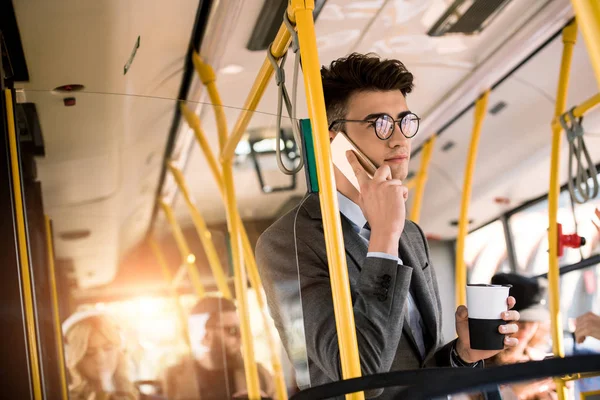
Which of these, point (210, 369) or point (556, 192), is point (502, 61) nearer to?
point (556, 192)

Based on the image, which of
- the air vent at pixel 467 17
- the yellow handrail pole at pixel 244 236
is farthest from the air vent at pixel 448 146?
the yellow handrail pole at pixel 244 236

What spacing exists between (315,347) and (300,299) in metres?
0.17

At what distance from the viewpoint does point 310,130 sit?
2.51 m

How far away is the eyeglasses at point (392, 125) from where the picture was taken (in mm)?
2756

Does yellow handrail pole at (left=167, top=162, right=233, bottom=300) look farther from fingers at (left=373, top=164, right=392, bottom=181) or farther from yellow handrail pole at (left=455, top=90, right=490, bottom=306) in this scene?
yellow handrail pole at (left=455, top=90, right=490, bottom=306)

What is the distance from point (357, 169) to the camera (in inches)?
109

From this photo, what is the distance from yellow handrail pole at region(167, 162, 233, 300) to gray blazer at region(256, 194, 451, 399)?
0.60ft

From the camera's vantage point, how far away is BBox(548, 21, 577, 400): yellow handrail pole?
5.09 meters

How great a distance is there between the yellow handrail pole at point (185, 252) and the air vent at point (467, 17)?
9.37 feet

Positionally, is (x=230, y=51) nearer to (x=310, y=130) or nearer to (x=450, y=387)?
(x=310, y=130)

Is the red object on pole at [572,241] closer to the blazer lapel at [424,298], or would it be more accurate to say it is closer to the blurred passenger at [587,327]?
the blurred passenger at [587,327]

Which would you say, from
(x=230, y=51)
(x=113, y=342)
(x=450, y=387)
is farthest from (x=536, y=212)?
(x=450, y=387)

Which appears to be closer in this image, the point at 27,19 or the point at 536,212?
the point at 27,19

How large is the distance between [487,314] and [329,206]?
64cm
